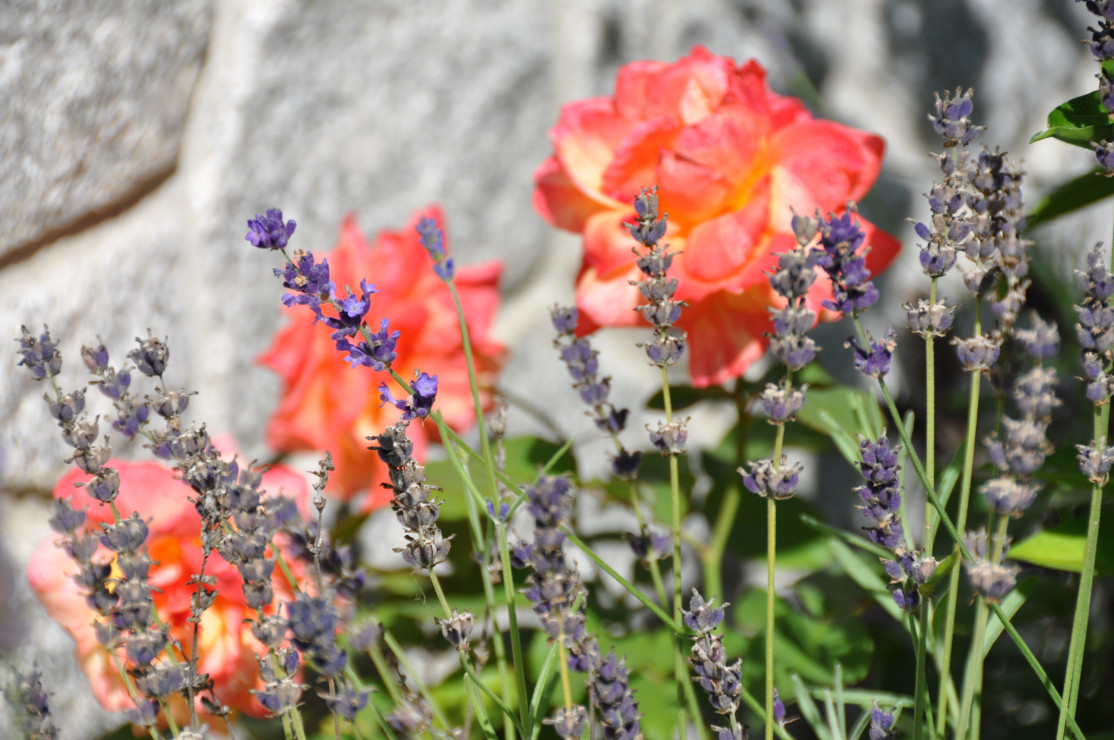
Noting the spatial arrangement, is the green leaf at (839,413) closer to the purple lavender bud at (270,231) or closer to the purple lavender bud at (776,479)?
the purple lavender bud at (776,479)

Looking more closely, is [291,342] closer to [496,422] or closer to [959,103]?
[496,422]

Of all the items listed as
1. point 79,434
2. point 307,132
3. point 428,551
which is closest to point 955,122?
point 428,551

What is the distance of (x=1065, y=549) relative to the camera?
427 millimetres

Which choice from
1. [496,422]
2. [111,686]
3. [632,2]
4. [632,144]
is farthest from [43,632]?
[632,2]

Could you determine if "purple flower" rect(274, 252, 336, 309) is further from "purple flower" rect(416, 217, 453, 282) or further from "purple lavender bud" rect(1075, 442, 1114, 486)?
"purple lavender bud" rect(1075, 442, 1114, 486)

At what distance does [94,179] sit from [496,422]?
0.43 m

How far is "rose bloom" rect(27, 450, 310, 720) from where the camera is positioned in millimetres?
426

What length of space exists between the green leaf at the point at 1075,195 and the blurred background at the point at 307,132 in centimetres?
28

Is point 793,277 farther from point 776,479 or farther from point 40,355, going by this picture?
point 40,355

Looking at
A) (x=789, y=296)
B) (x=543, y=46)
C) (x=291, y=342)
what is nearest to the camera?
(x=789, y=296)

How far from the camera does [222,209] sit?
2.24 feet

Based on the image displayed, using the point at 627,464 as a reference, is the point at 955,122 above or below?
above

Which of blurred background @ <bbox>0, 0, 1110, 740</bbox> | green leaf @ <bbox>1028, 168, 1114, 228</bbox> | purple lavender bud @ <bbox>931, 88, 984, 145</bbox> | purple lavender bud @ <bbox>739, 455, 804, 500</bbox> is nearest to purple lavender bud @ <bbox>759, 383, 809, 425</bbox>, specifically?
purple lavender bud @ <bbox>739, 455, 804, 500</bbox>

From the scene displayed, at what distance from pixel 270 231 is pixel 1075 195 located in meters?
0.42
